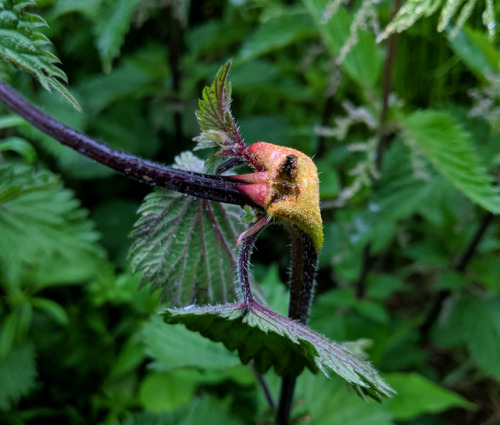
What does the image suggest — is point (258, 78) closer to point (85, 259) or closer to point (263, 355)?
point (85, 259)

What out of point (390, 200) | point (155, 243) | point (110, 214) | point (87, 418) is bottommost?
point (87, 418)

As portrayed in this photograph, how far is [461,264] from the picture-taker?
56.7 inches

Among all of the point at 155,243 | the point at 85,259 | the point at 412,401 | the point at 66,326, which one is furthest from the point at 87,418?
the point at 155,243

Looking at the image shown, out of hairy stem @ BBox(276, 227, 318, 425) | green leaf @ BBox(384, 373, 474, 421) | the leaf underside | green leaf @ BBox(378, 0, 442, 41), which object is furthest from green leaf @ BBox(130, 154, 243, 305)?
green leaf @ BBox(384, 373, 474, 421)

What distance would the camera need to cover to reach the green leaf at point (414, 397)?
1.19 metres

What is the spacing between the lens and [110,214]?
1.87 metres

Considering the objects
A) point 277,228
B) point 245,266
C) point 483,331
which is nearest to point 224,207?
point 245,266

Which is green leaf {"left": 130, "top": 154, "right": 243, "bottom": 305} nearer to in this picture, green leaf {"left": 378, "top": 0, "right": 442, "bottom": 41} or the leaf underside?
the leaf underside

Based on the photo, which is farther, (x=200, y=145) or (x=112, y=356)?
(x=112, y=356)

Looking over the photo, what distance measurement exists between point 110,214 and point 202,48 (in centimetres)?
74

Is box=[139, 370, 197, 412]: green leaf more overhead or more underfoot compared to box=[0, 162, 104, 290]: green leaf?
more underfoot

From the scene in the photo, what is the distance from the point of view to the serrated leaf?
0.47 m

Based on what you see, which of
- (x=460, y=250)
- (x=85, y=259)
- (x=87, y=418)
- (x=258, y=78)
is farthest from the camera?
(x=258, y=78)

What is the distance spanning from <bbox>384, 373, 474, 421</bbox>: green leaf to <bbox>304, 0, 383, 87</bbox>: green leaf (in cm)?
75
